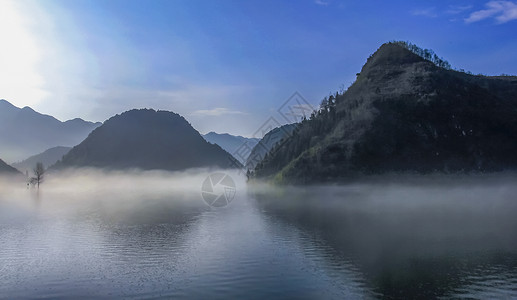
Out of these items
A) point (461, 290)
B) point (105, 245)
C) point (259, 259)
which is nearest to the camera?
point (461, 290)

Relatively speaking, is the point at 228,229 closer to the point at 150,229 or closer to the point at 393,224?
the point at 150,229

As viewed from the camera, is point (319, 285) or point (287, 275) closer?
point (319, 285)

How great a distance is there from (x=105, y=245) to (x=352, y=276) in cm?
6056

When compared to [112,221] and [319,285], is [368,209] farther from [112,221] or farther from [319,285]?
[319,285]

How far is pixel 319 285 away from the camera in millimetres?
62562

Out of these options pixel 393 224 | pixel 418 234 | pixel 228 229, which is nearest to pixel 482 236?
pixel 418 234

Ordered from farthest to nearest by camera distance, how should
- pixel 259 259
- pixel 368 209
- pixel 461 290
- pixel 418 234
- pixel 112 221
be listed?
pixel 368 209
pixel 112 221
pixel 418 234
pixel 259 259
pixel 461 290

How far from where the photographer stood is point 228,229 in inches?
4781

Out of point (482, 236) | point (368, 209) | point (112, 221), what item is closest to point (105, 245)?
point (112, 221)

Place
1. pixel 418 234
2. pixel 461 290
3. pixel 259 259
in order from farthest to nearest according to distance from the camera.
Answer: pixel 418 234
pixel 259 259
pixel 461 290

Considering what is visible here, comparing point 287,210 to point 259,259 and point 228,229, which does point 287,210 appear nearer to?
point 228,229

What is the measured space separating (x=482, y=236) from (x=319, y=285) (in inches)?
2399

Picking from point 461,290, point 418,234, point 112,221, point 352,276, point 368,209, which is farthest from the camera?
point 368,209

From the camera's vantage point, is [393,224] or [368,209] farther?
[368,209]
